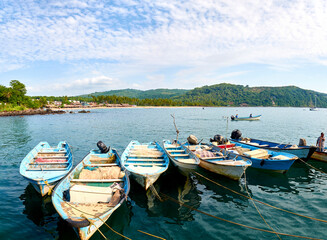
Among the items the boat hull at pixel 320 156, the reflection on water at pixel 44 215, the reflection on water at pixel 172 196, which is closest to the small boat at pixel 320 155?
the boat hull at pixel 320 156

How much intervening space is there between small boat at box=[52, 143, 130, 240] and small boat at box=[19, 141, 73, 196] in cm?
94

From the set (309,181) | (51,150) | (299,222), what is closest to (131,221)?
(299,222)

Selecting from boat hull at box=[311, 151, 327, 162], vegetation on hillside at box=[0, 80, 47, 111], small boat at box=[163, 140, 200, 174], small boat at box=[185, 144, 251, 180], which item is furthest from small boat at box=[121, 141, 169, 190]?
vegetation on hillside at box=[0, 80, 47, 111]

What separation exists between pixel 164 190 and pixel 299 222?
7.49 m

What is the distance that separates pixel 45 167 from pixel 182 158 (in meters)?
9.93

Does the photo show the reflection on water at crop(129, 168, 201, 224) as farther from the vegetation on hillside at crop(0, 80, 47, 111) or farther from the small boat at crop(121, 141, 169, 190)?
the vegetation on hillside at crop(0, 80, 47, 111)

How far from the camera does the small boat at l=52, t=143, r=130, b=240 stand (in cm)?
699

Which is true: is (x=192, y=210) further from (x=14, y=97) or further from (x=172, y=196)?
(x=14, y=97)

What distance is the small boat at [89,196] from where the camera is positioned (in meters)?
6.99

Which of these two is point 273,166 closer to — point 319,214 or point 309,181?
point 309,181

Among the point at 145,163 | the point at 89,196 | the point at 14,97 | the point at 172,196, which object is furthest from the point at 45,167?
the point at 14,97

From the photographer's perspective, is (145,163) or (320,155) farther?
(320,155)

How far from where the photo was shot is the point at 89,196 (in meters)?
8.91

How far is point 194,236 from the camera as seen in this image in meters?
8.34
